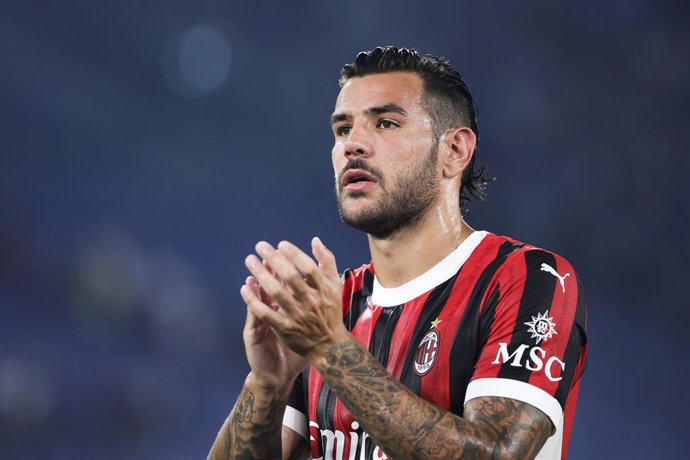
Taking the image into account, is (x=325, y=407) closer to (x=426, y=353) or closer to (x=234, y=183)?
(x=426, y=353)

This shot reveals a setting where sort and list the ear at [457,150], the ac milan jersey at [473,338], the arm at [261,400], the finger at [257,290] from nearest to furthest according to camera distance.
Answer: the finger at [257,290], the ac milan jersey at [473,338], the arm at [261,400], the ear at [457,150]

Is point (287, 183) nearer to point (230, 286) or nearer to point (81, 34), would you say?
point (230, 286)

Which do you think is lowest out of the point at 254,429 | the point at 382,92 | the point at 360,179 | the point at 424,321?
the point at 254,429

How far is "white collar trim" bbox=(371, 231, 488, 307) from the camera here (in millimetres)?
2490

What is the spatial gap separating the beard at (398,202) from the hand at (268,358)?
0.47 m

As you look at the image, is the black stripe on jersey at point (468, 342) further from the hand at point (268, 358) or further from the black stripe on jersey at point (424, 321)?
the hand at point (268, 358)

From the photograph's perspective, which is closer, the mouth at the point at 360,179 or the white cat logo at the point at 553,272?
the white cat logo at the point at 553,272

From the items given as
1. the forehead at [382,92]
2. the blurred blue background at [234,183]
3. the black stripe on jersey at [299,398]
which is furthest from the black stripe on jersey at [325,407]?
the blurred blue background at [234,183]

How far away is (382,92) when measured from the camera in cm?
261

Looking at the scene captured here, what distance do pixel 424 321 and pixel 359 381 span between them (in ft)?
2.04

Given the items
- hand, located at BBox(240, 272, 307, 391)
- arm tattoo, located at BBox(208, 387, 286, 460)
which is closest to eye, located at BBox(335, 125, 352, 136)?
hand, located at BBox(240, 272, 307, 391)

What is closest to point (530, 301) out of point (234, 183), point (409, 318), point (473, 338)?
point (473, 338)

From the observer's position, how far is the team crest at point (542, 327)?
81.4 inches

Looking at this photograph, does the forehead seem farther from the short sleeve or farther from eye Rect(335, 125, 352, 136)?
the short sleeve
